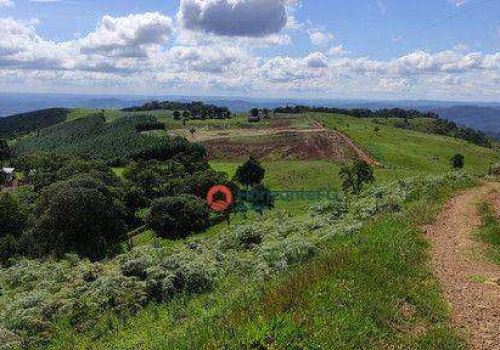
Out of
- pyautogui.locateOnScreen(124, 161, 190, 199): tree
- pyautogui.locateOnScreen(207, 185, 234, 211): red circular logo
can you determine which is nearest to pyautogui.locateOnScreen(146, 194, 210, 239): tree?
pyautogui.locateOnScreen(207, 185, 234, 211): red circular logo

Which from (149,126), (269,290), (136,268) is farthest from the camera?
(149,126)

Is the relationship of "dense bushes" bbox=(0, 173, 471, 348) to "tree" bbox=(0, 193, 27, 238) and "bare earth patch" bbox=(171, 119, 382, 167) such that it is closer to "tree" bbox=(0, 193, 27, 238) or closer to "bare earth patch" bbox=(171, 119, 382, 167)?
"tree" bbox=(0, 193, 27, 238)

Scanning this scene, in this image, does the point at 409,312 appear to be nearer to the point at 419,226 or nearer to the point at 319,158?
the point at 419,226

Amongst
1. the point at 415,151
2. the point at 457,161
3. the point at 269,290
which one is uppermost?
the point at 269,290

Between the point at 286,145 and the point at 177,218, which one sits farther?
the point at 286,145

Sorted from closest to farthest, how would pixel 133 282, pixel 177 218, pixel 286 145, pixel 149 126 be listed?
1. pixel 133 282
2. pixel 177 218
3. pixel 286 145
4. pixel 149 126

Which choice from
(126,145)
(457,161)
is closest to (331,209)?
(457,161)

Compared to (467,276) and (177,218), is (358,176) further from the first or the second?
(467,276)
